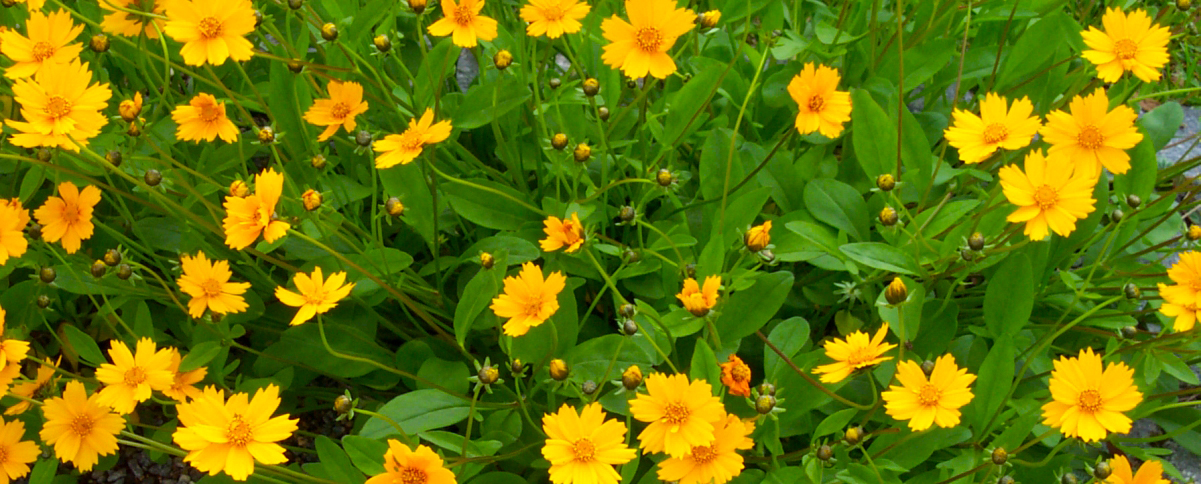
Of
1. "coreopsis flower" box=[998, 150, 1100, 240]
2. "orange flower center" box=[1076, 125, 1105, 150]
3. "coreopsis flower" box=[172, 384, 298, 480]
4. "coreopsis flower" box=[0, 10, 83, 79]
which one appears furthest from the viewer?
"coreopsis flower" box=[0, 10, 83, 79]

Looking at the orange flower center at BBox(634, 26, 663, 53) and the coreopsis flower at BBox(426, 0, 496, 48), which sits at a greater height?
the coreopsis flower at BBox(426, 0, 496, 48)

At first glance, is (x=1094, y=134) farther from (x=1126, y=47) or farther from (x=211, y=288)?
(x=211, y=288)

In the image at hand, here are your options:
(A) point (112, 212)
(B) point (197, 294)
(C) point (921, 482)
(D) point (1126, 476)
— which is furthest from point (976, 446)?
(A) point (112, 212)

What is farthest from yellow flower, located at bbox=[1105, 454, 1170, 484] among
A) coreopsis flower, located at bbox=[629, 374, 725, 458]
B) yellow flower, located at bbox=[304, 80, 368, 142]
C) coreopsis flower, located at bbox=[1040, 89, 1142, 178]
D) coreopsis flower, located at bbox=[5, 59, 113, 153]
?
coreopsis flower, located at bbox=[5, 59, 113, 153]

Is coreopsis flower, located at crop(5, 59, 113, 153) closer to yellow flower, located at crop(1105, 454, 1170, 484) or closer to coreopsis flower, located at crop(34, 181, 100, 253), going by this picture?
coreopsis flower, located at crop(34, 181, 100, 253)

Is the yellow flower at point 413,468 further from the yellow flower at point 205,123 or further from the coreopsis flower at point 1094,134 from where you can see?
the coreopsis flower at point 1094,134

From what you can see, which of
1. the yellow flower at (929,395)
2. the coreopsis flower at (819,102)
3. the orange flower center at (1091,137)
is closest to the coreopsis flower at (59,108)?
the coreopsis flower at (819,102)

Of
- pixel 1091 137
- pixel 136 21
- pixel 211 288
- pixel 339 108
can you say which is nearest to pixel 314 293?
pixel 211 288
